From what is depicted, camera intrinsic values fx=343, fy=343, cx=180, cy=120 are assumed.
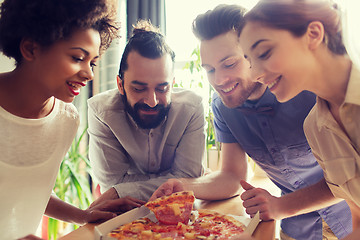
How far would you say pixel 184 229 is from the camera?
125 cm

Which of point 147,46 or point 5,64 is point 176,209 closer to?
point 147,46

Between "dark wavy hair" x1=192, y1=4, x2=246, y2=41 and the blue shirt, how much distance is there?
401 millimetres

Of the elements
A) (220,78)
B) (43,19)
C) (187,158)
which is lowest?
(187,158)

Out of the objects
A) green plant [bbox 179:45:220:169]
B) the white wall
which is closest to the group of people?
the white wall

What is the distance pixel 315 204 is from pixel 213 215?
440 millimetres

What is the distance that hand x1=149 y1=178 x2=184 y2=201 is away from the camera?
1.54 meters

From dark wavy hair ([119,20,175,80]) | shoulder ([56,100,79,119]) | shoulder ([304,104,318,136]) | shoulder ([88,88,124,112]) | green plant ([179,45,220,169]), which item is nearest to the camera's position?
shoulder ([304,104,318,136])

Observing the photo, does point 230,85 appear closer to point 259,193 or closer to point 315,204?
point 259,193

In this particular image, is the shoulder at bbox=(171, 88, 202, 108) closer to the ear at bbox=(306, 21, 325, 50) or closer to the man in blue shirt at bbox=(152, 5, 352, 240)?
the man in blue shirt at bbox=(152, 5, 352, 240)

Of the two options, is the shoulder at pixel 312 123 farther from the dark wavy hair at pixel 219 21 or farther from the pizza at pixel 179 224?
the dark wavy hair at pixel 219 21

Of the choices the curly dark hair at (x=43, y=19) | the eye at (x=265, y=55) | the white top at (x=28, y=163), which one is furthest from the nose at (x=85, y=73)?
the eye at (x=265, y=55)

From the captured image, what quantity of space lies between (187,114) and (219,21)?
1.85ft

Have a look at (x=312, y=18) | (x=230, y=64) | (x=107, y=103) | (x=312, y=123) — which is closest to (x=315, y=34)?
(x=312, y=18)

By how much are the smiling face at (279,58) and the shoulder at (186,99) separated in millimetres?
885
